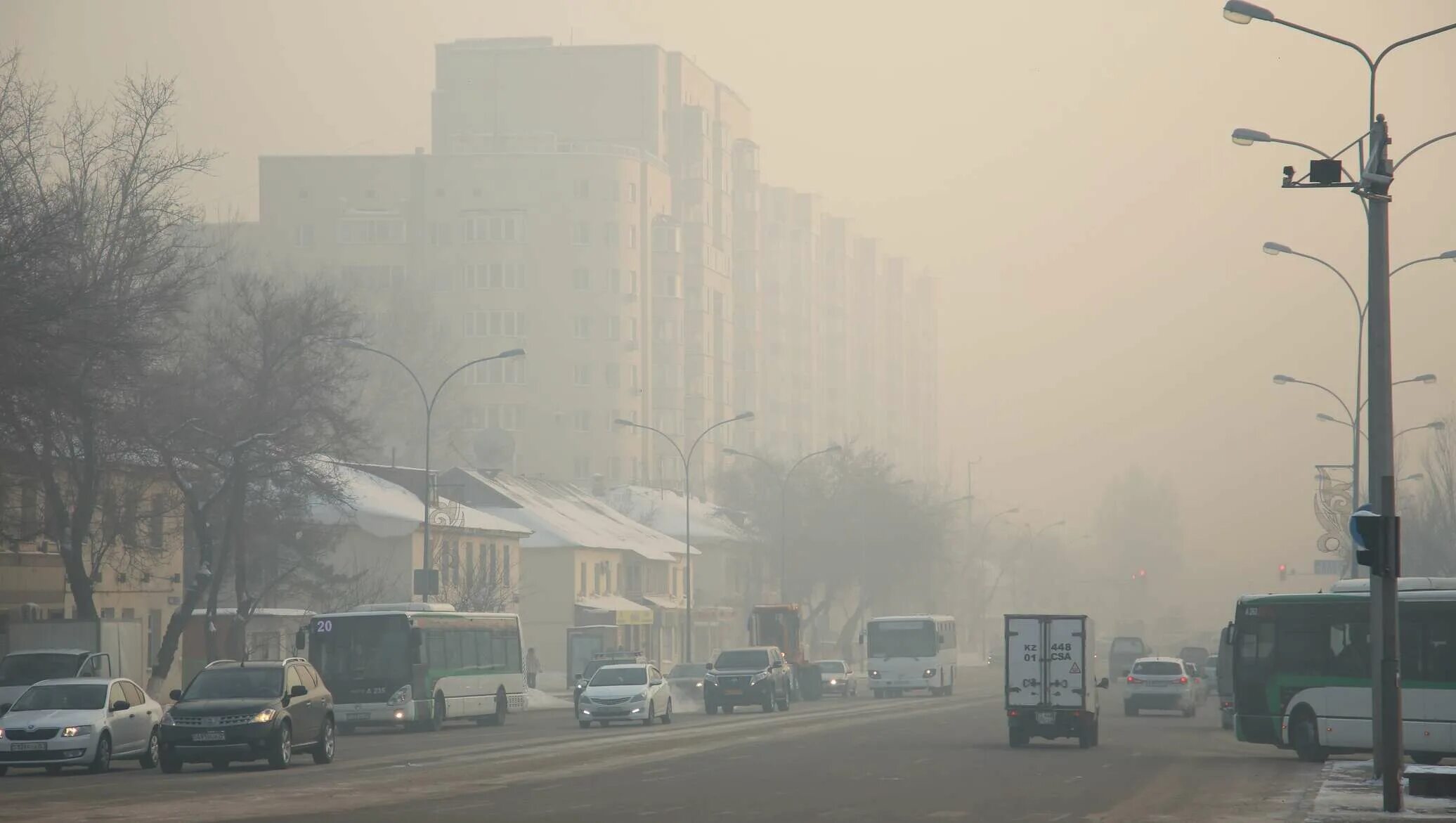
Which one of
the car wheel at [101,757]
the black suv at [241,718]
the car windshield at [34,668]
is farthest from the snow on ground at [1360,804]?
the car windshield at [34,668]

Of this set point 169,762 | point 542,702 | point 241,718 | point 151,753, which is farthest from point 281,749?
point 542,702

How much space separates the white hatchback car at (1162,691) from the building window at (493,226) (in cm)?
10483

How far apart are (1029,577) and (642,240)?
6202cm

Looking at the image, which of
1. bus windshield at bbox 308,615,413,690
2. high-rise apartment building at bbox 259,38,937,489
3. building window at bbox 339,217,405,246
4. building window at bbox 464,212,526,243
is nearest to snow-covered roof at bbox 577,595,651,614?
bus windshield at bbox 308,615,413,690

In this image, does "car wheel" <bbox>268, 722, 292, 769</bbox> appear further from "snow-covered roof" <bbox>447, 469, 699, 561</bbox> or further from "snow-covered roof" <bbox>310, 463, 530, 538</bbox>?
"snow-covered roof" <bbox>447, 469, 699, 561</bbox>

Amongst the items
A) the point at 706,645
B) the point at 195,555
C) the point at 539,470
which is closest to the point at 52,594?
the point at 195,555

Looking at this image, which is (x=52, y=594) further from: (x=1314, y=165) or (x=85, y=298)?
(x=1314, y=165)

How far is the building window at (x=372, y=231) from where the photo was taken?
151 meters

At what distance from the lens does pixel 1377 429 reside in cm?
2347

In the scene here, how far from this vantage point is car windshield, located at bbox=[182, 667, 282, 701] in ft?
92.4

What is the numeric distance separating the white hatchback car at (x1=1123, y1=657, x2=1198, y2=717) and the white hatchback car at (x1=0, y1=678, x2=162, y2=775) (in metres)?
32.3

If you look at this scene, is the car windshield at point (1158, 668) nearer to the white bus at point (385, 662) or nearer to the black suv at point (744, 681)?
the black suv at point (744, 681)

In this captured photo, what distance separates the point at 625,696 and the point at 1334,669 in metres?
17.8

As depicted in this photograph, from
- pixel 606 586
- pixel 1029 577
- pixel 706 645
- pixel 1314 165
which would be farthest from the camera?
pixel 1029 577
